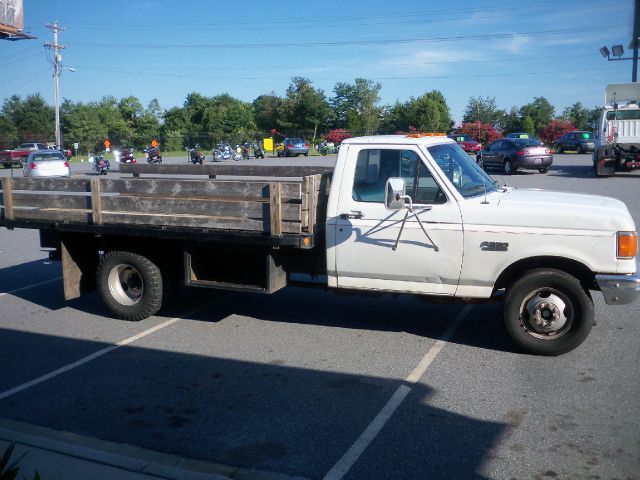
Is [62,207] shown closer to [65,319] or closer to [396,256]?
[65,319]

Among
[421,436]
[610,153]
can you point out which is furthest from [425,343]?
[610,153]

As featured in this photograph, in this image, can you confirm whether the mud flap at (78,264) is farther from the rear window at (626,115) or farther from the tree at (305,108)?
the tree at (305,108)

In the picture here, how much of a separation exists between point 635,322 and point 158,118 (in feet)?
331

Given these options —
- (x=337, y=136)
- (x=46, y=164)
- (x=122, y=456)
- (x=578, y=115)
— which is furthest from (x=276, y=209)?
(x=578, y=115)

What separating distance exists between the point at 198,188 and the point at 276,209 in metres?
1.00

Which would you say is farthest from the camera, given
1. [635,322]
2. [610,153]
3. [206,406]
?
[610,153]

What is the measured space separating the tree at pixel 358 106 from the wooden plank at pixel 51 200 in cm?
2075

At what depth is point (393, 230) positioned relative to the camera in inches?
247

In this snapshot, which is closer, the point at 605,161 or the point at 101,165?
the point at 605,161

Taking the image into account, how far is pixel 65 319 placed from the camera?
7.83 meters

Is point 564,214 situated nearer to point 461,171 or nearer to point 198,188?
point 461,171

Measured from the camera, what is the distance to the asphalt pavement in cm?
429

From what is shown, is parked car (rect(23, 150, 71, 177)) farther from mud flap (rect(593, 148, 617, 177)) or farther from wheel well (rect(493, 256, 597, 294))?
wheel well (rect(493, 256, 597, 294))

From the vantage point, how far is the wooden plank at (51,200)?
24.9 ft
